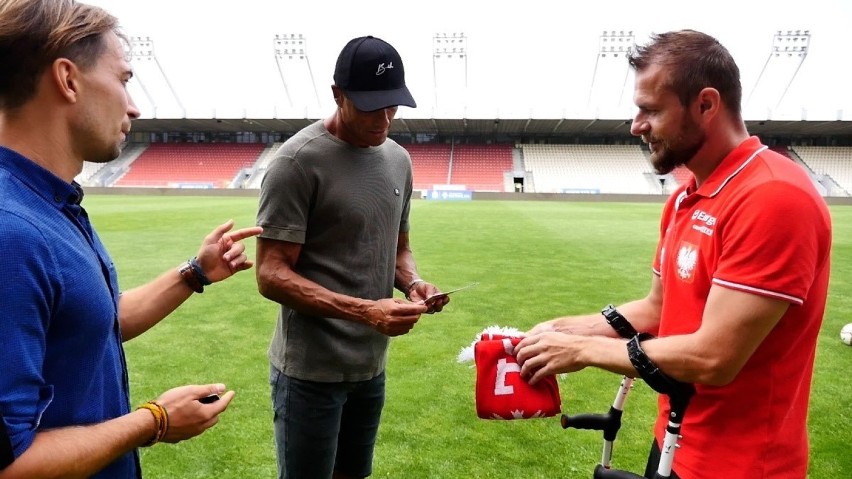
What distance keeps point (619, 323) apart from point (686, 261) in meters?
0.62

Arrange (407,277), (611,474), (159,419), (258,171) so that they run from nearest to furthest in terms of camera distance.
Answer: (159,419), (611,474), (407,277), (258,171)

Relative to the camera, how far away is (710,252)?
73.0 inches

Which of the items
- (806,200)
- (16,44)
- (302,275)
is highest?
(16,44)

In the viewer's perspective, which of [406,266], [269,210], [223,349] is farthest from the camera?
[223,349]

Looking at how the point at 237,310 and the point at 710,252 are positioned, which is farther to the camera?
the point at 237,310

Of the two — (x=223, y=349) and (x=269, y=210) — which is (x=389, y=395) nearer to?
(x=223, y=349)

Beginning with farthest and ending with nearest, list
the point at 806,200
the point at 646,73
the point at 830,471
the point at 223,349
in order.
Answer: the point at 223,349 < the point at 830,471 < the point at 646,73 < the point at 806,200

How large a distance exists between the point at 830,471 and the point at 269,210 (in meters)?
3.92

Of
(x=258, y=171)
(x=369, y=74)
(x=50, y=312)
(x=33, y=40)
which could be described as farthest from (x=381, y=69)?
(x=258, y=171)

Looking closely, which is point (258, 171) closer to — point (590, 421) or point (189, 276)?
point (189, 276)

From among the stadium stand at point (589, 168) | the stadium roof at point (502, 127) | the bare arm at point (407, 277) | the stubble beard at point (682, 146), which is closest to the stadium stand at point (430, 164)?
the stadium roof at point (502, 127)

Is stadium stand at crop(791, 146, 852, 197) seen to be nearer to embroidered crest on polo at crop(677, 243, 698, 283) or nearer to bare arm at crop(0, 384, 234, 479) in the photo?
embroidered crest on polo at crop(677, 243, 698, 283)

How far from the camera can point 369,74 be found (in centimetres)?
257

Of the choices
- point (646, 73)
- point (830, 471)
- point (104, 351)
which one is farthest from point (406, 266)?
point (830, 471)
